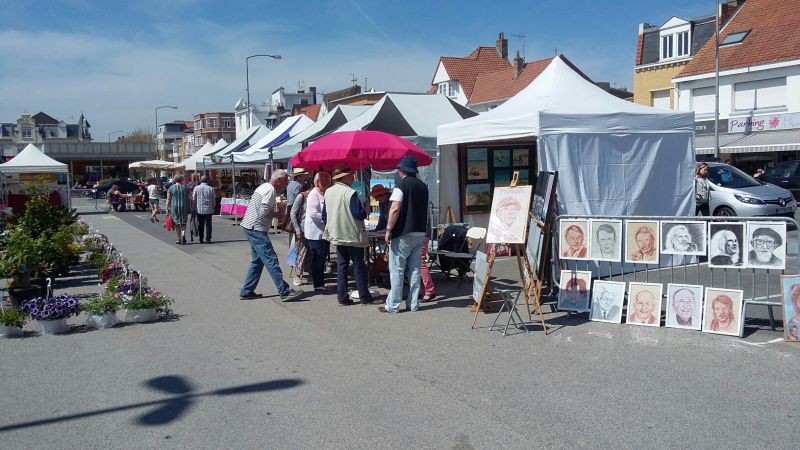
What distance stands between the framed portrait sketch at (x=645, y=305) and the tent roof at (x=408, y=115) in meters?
7.45

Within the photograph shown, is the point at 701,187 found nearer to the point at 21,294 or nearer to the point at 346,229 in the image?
the point at 346,229

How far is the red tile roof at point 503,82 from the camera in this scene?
5081 cm

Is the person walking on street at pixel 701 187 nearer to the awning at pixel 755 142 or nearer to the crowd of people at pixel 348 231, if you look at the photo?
the crowd of people at pixel 348 231

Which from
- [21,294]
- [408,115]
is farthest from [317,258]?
[408,115]

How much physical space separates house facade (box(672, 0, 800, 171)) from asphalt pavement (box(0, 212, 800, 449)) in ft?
78.6

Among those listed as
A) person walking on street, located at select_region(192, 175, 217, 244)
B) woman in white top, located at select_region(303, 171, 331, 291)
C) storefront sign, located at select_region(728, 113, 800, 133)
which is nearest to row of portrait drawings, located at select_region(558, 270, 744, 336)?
woman in white top, located at select_region(303, 171, 331, 291)

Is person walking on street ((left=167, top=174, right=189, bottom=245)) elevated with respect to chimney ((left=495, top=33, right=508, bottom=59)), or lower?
lower

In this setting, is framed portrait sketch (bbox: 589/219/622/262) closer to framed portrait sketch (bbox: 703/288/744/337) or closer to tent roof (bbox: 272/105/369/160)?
framed portrait sketch (bbox: 703/288/744/337)

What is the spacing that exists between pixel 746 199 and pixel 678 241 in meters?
10.4

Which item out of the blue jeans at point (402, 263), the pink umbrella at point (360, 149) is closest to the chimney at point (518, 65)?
the pink umbrella at point (360, 149)

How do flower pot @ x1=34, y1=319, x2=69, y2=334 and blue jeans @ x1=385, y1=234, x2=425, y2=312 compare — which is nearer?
flower pot @ x1=34, y1=319, x2=69, y2=334

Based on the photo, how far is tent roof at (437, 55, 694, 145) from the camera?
950cm

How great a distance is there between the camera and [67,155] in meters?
69.6

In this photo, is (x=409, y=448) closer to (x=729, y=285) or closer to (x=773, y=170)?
(x=729, y=285)
